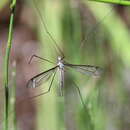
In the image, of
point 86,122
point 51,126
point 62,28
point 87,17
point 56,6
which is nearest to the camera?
point 86,122

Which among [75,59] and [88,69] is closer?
[88,69]

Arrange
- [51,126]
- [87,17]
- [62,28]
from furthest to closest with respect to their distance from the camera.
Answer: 1. [87,17]
2. [62,28]
3. [51,126]

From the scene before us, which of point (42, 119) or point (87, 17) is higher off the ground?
point (87, 17)

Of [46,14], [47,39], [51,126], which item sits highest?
[46,14]

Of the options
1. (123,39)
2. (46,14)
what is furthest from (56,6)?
(123,39)

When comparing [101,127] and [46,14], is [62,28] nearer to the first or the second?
[46,14]

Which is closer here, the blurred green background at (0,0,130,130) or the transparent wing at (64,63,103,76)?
the transparent wing at (64,63,103,76)

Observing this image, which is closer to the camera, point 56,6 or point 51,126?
point 51,126

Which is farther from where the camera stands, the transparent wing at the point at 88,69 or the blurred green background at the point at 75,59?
the blurred green background at the point at 75,59
